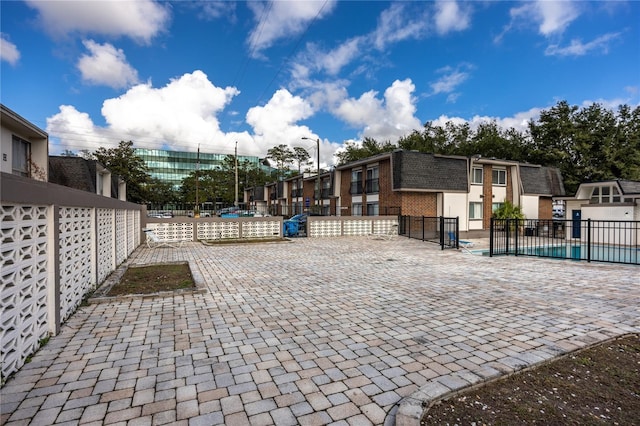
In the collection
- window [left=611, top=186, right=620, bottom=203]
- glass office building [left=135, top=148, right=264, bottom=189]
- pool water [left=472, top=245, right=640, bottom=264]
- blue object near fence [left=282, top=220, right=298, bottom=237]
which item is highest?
glass office building [left=135, top=148, right=264, bottom=189]

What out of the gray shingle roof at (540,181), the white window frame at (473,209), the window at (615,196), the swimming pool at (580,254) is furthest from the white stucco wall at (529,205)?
the swimming pool at (580,254)

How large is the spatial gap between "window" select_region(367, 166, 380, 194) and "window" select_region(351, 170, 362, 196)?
131cm

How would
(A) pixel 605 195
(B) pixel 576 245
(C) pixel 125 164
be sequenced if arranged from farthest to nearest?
(C) pixel 125 164 → (A) pixel 605 195 → (B) pixel 576 245

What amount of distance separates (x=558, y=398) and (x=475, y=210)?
82.2 ft

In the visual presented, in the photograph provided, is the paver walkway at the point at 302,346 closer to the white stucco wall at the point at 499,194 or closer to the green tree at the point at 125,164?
the white stucco wall at the point at 499,194

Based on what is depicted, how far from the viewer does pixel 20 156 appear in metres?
13.8

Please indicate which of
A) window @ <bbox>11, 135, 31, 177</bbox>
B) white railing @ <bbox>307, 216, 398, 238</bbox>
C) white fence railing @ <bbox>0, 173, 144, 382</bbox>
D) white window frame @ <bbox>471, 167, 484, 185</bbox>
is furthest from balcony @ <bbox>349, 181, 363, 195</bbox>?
white fence railing @ <bbox>0, 173, 144, 382</bbox>

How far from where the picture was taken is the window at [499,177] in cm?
2662

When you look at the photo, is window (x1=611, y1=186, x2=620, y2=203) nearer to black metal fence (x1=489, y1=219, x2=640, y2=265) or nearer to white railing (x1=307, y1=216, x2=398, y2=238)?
black metal fence (x1=489, y1=219, x2=640, y2=265)

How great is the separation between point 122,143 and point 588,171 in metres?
52.2

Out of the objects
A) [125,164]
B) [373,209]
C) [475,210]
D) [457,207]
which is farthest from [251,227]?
[125,164]

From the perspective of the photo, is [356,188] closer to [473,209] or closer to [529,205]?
[473,209]

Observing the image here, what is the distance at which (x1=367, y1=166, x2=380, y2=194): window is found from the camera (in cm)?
2570

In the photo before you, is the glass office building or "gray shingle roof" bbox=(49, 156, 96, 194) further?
the glass office building
